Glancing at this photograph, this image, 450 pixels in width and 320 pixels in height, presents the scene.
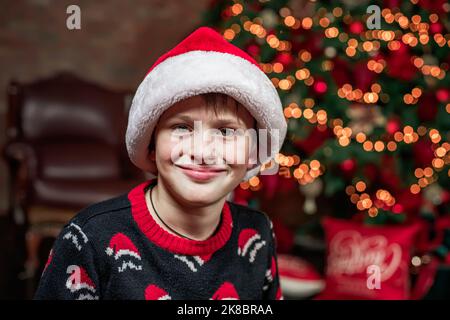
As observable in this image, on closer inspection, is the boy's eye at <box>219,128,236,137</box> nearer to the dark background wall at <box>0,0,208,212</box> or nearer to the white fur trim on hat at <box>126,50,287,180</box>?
the white fur trim on hat at <box>126,50,287,180</box>

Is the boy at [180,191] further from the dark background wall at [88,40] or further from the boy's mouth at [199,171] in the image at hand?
the dark background wall at [88,40]

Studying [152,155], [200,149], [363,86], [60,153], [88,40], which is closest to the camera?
[200,149]

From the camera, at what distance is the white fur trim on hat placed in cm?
77

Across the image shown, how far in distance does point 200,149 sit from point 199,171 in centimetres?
3

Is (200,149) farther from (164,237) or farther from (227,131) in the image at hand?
(164,237)

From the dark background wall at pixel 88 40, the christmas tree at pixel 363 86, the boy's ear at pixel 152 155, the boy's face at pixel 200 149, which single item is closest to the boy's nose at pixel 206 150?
the boy's face at pixel 200 149

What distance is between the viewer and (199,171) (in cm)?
77

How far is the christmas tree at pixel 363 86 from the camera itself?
7.18ft

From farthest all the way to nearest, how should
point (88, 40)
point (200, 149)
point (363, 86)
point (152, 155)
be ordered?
point (88, 40) < point (363, 86) < point (152, 155) < point (200, 149)

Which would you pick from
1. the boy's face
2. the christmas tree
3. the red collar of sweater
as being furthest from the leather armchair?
the boy's face

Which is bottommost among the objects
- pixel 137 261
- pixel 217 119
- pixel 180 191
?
pixel 137 261

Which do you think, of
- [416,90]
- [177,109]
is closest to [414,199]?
[416,90]

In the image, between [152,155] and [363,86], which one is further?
[363,86]

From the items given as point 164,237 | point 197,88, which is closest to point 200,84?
point 197,88
